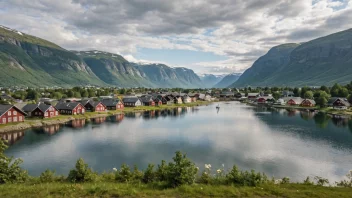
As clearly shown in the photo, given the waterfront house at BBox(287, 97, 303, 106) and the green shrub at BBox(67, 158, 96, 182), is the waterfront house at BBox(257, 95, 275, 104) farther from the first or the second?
the green shrub at BBox(67, 158, 96, 182)

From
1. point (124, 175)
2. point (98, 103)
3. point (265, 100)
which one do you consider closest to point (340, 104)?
point (265, 100)

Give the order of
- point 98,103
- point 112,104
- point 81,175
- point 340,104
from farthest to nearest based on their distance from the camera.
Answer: point 340,104 < point 112,104 < point 98,103 < point 81,175

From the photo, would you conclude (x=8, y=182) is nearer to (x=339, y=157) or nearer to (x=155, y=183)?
(x=155, y=183)

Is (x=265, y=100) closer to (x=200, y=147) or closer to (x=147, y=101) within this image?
(x=147, y=101)

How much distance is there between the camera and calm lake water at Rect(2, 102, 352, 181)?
31203 mm

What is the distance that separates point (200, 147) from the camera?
40906 mm

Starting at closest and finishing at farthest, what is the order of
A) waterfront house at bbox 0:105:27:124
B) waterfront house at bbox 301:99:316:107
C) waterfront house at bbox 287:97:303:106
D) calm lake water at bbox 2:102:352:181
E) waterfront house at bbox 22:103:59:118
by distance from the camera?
calm lake water at bbox 2:102:352:181 → waterfront house at bbox 0:105:27:124 → waterfront house at bbox 22:103:59:118 → waterfront house at bbox 301:99:316:107 → waterfront house at bbox 287:97:303:106

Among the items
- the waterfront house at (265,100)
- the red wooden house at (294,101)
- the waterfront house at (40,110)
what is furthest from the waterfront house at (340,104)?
the waterfront house at (40,110)

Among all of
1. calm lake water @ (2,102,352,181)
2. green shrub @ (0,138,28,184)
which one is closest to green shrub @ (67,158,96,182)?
green shrub @ (0,138,28,184)

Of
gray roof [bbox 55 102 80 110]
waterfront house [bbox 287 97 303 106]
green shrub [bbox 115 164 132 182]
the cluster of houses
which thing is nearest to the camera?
green shrub [bbox 115 164 132 182]

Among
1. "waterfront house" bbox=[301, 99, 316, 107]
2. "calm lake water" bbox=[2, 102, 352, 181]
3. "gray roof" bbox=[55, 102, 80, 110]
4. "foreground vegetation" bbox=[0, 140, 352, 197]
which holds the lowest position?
"calm lake water" bbox=[2, 102, 352, 181]

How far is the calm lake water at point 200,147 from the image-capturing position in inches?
1228

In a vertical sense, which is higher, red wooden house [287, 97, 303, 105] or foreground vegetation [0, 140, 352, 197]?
foreground vegetation [0, 140, 352, 197]

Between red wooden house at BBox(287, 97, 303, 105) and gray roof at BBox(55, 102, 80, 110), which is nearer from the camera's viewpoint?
gray roof at BBox(55, 102, 80, 110)
